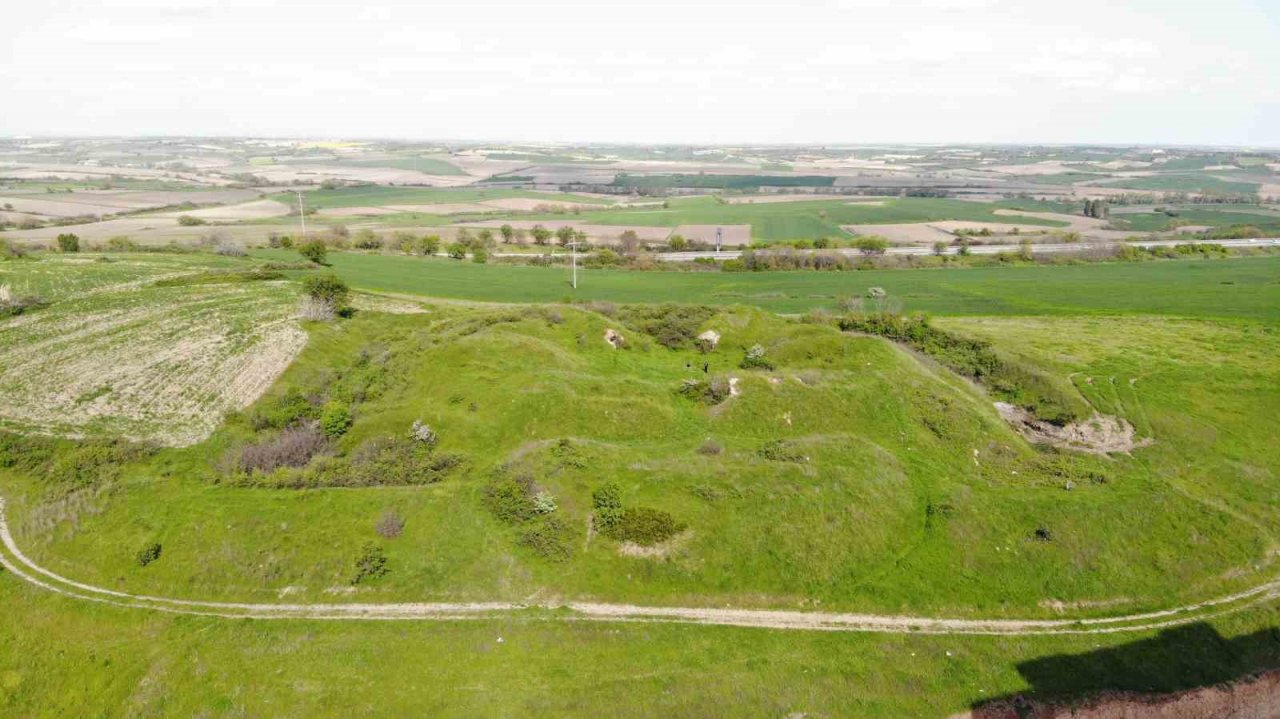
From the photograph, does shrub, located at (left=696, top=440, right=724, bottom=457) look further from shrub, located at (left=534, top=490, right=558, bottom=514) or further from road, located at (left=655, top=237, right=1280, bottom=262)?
road, located at (left=655, top=237, right=1280, bottom=262)

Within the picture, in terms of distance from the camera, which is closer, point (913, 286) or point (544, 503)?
point (544, 503)

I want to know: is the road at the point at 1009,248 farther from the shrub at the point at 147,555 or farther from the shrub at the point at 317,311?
the shrub at the point at 147,555

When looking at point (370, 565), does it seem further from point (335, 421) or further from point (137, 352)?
point (137, 352)

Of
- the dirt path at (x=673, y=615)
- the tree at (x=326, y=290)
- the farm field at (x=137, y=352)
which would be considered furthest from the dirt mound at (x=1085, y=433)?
the tree at (x=326, y=290)

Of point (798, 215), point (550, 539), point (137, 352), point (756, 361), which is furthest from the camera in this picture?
point (798, 215)

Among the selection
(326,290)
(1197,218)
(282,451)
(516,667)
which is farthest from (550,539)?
(1197,218)

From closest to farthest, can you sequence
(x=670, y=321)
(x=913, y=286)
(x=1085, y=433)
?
1. (x=1085, y=433)
2. (x=670, y=321)
3. (x=913, y=286)

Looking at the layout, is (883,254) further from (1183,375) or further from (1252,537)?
(1252,537)
